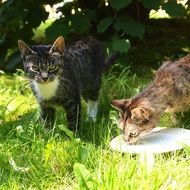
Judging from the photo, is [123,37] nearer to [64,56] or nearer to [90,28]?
[90,28]

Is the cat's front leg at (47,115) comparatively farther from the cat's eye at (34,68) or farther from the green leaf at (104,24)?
the green leaf at (104,24)

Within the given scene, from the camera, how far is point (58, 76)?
12.4ft

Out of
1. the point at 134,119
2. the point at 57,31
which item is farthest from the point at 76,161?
the point at 57,31

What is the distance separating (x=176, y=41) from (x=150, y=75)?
1.27 metres

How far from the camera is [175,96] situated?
3691 mm

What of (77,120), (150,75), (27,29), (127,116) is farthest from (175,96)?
(27,29)

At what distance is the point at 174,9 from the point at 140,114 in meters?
2.22

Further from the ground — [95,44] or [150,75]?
[95,44]

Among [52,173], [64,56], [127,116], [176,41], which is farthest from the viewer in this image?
[176,41]

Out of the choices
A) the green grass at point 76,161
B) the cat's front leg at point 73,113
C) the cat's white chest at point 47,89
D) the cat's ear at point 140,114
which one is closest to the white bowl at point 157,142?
the green grass at point 76,161

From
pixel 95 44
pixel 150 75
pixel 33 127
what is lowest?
Result: pixel 150 75

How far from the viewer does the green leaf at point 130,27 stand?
525 cm

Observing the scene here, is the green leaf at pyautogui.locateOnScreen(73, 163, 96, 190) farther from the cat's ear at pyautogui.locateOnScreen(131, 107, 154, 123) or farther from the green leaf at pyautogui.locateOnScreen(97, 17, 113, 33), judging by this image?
the green leaf at pyautogui.locateOnScreen(97, 17, 113, 33)

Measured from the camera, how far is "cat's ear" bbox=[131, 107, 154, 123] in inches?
131
